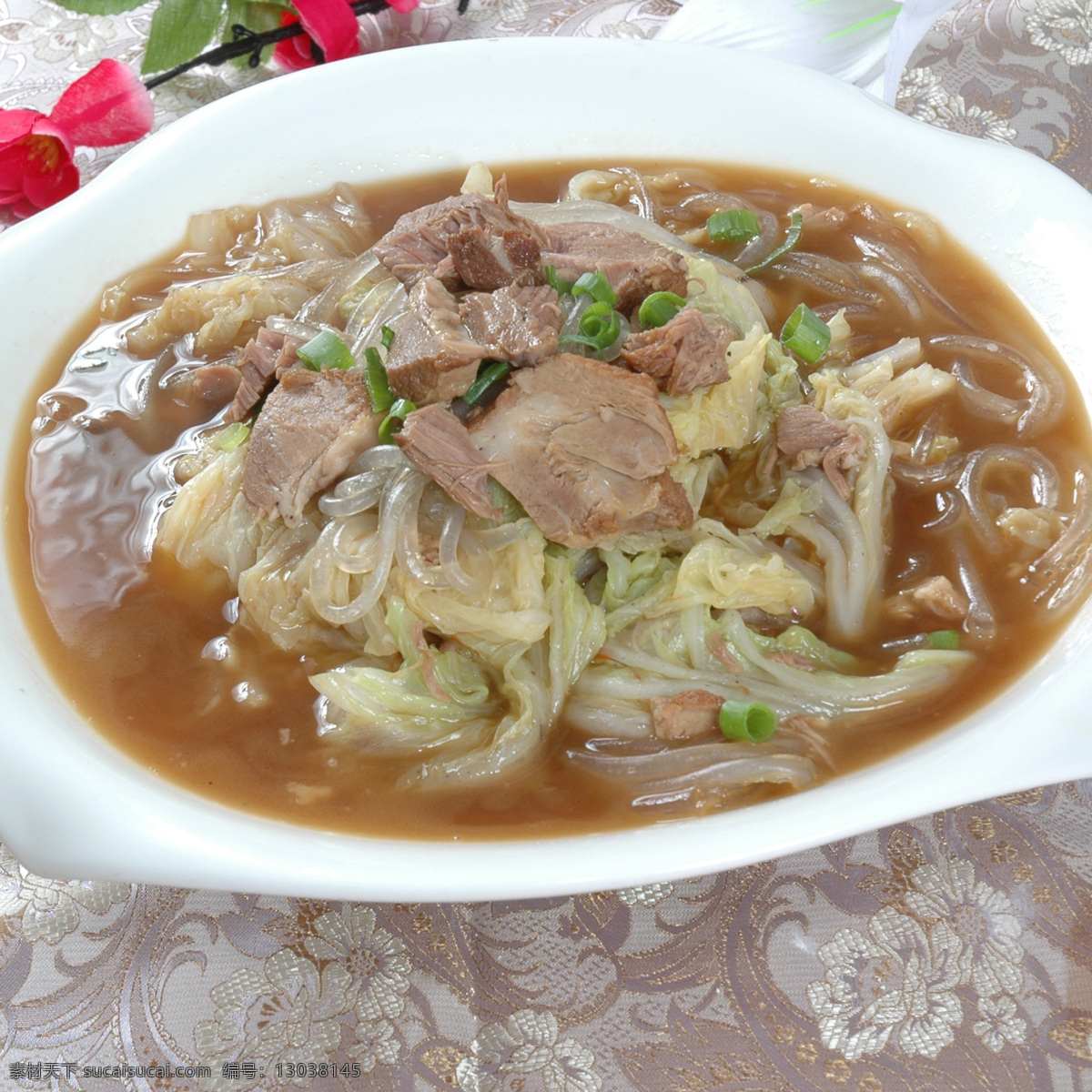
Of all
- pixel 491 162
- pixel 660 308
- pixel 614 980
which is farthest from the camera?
pixel 491 162

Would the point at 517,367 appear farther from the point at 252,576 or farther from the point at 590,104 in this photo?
the point at 590,104

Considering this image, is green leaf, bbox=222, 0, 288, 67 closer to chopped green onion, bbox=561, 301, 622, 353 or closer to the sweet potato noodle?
the sweet potato noodle

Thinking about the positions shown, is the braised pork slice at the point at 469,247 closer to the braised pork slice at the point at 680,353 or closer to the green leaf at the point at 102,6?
the braised pork slice at the point at 680,353

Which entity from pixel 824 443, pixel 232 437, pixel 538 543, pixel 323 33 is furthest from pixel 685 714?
pixel 323 33

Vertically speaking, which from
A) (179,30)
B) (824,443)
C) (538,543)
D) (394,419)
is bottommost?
(824,443)

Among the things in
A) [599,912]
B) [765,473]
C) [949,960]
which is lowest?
[949,960]

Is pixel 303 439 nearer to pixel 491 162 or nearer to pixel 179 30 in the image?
pixel 491 162

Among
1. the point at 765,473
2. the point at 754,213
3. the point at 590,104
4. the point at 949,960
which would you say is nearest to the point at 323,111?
the point at 590,104

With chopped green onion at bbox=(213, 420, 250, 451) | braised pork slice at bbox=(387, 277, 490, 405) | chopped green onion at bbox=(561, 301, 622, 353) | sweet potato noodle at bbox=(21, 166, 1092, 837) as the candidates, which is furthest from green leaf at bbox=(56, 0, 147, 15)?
chopped green onion at bbox=(561, 301, 622, 353)
